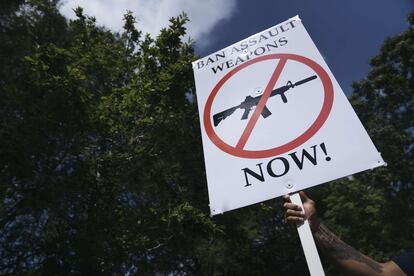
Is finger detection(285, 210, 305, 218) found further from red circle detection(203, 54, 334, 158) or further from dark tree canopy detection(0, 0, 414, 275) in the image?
dark tree canopy detection(0, 0, 414, 275)

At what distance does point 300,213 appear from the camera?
1.71 m

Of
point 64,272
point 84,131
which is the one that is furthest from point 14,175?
point 64,272

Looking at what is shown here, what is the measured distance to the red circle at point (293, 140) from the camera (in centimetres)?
188

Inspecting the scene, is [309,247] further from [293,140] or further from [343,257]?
[293,140]

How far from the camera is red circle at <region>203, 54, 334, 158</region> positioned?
188 cm

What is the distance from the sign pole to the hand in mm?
23

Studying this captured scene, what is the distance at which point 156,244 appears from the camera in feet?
26.7

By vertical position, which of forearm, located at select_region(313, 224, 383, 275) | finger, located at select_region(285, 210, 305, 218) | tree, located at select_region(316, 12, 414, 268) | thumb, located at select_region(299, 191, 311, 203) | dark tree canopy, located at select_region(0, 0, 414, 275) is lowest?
forearm, located at select_region(313, 224, 383, 275)

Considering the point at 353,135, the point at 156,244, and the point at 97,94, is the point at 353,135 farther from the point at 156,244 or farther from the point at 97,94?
the point at 97,94

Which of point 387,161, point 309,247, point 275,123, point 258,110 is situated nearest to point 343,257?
point 309,247

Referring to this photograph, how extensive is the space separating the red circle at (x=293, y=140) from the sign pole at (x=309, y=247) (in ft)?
0.94

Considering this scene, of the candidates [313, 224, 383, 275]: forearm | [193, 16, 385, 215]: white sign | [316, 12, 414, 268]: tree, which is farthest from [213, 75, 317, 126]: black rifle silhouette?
[316, 12, 414, 268]: tree

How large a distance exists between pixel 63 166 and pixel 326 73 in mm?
8508

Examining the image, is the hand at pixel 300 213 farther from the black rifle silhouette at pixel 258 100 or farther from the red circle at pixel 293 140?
the black rifle silhouette at pixel 258 100
